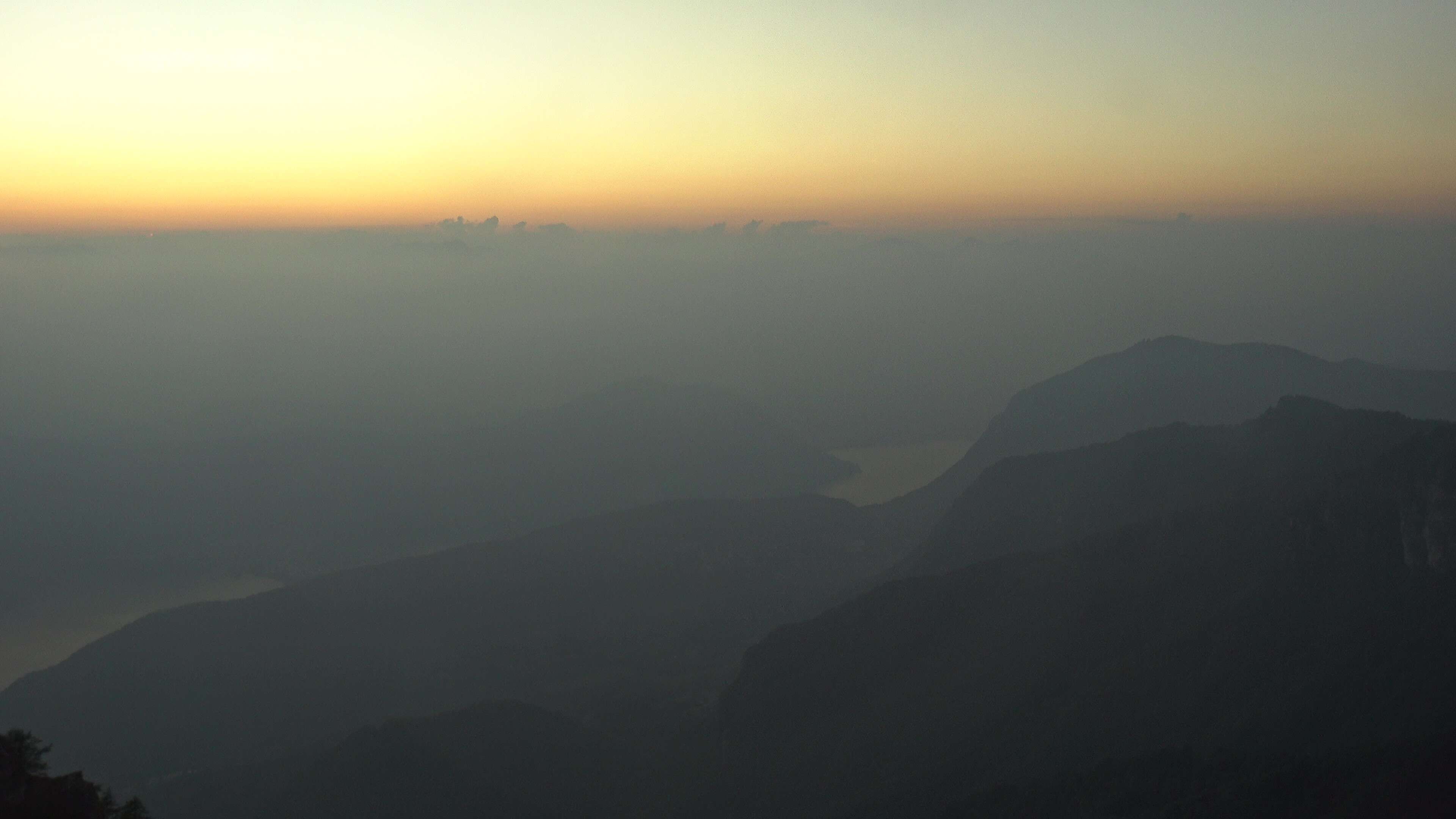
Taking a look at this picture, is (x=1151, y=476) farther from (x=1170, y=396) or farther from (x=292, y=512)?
(x=292, y=512)

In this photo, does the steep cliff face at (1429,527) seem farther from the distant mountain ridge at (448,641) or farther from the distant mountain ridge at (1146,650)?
the distant mountain ridge at (448,641)

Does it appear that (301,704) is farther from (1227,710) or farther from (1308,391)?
(1308,391)

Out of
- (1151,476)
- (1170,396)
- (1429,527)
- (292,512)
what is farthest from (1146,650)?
(292,512)

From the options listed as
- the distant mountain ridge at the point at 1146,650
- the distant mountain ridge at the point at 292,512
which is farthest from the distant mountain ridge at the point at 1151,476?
the distant mountain ridge at the point at 292,512

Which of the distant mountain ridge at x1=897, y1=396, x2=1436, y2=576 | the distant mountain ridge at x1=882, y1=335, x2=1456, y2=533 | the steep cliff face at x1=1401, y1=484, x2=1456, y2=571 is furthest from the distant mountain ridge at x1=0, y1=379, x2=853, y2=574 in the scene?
the steep cliff face at x1=1401, y1=484, x2=1456, y2=571

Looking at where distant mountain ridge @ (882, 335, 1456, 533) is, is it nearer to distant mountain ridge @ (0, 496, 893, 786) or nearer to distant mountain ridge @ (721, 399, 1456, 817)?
distant mountain ridge @ (0, 496, 893, 786)

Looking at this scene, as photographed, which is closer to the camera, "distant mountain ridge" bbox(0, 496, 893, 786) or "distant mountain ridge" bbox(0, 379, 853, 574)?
"distant mountain ridge" bbox(0, 496, 893, 786)

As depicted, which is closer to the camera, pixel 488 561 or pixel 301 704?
pixel 301 704

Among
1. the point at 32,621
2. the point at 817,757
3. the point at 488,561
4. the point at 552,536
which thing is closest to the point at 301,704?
the point at 488,561
